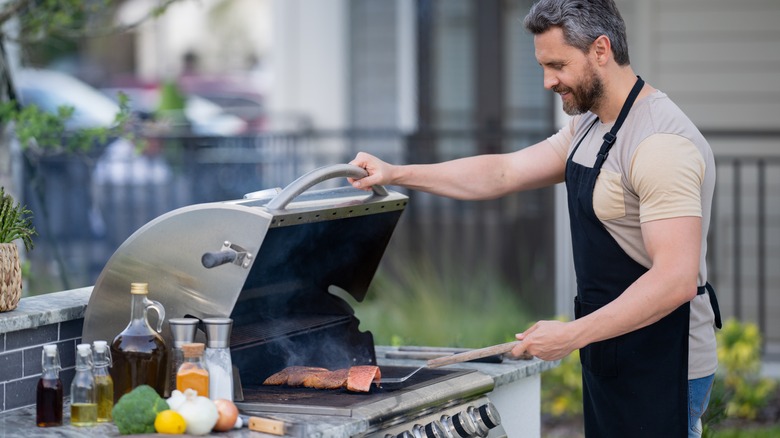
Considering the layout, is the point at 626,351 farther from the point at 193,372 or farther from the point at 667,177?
the point at 193,372

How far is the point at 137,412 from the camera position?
266 centimetres

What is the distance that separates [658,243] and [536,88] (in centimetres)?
621

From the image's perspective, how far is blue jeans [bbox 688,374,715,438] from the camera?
3238 mm

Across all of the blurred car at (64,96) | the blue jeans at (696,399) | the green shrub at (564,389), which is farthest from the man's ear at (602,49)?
the blurred car at (64,96)

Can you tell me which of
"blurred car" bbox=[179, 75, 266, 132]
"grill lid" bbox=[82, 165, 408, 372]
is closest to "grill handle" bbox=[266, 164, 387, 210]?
"grill lid" bbox=[82, 165, 408, 372]

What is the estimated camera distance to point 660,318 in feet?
9.87

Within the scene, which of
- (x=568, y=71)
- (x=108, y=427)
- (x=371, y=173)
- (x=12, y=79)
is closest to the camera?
(x=108, y=427)

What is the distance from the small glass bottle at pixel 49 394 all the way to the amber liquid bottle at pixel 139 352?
0.15 m

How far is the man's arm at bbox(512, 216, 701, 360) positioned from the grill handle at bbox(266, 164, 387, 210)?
0.73 meters

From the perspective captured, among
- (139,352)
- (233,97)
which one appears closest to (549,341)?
(139,352)

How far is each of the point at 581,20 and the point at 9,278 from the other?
1.67 metres

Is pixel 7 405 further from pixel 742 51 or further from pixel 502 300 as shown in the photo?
pixel 742 51

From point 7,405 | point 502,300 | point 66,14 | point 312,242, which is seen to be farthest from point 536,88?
point 7,405

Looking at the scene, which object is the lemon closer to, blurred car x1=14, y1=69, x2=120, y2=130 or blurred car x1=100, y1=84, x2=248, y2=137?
blurred car x1=100, y1=84, x2=248, y2=137
